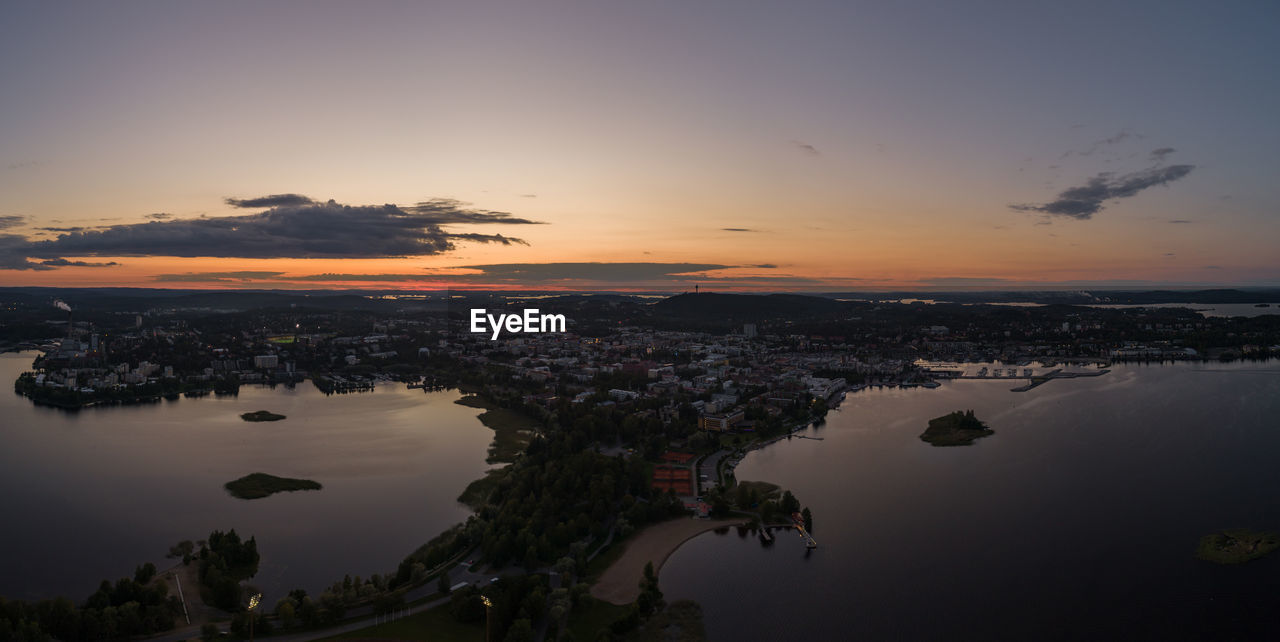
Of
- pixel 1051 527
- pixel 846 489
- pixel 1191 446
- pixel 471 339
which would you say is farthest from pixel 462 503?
pixel 471 339

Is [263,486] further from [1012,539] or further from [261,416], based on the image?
[1012,539]

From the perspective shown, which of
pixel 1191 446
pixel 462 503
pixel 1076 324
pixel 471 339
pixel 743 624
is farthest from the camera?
pixel 1076 324

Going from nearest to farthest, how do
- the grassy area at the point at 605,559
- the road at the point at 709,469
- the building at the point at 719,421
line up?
the grassy area at the point at 605,559 → the road at the point at 709,469 → the building at the point at 719,421

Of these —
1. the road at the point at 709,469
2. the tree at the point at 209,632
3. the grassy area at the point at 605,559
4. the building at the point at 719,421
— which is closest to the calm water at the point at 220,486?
the tree at the point at 209,632

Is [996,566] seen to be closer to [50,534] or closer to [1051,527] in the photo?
[1051,527]

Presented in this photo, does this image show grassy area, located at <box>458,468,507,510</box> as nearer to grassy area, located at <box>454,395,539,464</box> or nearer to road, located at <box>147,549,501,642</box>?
grassy area, located at <box>454,395,539,464</box>

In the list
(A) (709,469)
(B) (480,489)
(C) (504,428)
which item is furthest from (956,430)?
(B) (480,489)

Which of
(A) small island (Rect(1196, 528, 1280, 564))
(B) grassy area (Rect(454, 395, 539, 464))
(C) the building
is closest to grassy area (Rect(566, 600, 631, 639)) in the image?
(B) grassy area (Rect(454, 395, 539, 464))

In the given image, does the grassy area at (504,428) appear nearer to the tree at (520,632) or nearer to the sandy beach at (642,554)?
the sandy beach at (642,554)
